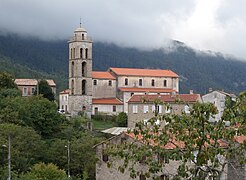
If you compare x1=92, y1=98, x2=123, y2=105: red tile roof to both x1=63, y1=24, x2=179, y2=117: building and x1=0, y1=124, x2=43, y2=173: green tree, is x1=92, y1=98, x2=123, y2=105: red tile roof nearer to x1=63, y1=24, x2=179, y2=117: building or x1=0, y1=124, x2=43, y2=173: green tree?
x1=63, y1=24, x2=179, y2=117: building

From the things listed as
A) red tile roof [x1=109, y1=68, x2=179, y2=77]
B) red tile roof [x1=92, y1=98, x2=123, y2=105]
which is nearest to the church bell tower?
red tile roof [x1=92, y1=98, x2=123, y2=105]

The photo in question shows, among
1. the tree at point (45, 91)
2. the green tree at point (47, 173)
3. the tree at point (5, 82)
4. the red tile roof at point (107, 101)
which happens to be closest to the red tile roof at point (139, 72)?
the red tile roof at point (107, 101)

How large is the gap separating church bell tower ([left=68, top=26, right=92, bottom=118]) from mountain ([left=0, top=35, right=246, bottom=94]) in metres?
63.5

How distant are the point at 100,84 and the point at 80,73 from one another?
4422 mm

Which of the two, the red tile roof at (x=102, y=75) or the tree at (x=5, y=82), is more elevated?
the red tile roof at (x=102, y=75)

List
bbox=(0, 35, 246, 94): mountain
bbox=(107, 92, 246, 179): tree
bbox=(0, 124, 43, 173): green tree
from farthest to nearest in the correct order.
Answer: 1. bbox=(0, 35, 246, 94): mountain
2. bbox=(0, 124, 43, 173): green tree
3. bbox=(107, 92, 246, 179): tree

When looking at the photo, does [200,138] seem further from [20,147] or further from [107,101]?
[107,101]

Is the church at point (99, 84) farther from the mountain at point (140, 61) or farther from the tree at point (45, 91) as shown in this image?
the mountain at point (140, 61)

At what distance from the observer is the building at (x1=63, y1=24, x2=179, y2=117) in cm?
7169

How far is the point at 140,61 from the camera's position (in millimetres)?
166750

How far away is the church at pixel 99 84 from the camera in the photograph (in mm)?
71750

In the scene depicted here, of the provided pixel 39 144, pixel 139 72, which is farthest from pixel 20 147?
pixel 139 72

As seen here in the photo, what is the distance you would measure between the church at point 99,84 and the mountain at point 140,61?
60107 millimetres

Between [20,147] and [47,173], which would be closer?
[47,173]
